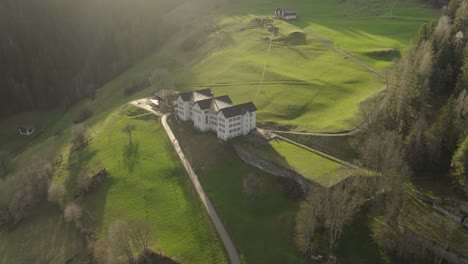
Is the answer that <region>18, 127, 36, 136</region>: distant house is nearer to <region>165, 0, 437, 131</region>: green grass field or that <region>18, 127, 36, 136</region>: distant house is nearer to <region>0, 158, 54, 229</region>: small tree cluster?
<region>0, 158, 54, 229</region>: small tree cluster

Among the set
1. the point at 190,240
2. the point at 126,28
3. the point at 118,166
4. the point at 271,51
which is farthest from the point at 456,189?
the point at 126,28

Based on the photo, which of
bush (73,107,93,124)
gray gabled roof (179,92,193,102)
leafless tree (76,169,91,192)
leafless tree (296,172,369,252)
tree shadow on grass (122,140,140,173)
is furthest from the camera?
bush (73,107,93,124)

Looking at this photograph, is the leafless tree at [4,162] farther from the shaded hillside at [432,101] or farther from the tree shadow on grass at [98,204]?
the shaded hillside at [432,101]

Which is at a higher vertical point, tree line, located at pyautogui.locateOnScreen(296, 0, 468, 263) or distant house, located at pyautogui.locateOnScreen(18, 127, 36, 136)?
tree line, located at pyautogui.locateOnScreen(296, 0, 468, 263)

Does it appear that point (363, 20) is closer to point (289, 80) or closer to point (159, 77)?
point (289, 80)

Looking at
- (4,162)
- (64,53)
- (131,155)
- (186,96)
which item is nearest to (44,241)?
(131,155)

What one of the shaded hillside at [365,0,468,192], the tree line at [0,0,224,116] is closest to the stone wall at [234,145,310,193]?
the shaded hillside at [365,0,468,192]
